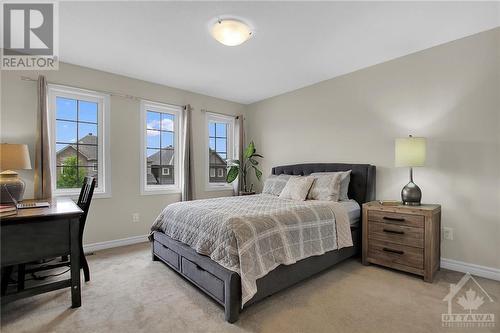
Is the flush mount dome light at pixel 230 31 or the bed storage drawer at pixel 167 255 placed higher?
the flush mount dome light at pixel 230 31

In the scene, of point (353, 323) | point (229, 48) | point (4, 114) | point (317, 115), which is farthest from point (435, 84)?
point (4, 114)

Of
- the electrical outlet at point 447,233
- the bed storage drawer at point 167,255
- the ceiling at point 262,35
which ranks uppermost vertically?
the ceiling at point 262,35

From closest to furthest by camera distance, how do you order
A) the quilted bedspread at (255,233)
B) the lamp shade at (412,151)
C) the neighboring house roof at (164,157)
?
the quilted bedspread at (255,233)
the lamp shade at (412,151)
the neighboring house roof at (164,157)

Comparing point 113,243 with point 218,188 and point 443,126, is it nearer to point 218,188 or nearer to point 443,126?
point 218,188

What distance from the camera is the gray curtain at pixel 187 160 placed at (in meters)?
4.18

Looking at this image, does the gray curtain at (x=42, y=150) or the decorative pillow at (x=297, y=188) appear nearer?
the gray curtain at (x=42, y=150)

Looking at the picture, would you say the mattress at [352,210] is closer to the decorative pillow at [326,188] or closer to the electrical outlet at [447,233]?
the decorative pillow at [326,188]

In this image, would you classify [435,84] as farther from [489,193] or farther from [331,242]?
[331,242]

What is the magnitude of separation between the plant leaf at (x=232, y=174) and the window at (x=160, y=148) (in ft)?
3.16

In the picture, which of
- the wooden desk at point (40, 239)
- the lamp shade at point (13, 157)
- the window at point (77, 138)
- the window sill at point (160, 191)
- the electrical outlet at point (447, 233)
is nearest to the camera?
the wooden desk at point (40, 239)

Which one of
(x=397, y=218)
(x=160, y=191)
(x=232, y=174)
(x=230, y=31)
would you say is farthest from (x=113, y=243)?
(x=397, y=218)

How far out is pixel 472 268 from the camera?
2.55 metres

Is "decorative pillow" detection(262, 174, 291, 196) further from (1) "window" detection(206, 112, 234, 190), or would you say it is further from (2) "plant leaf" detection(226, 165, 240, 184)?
(1) "window" detection(206, 112, 234, 190)

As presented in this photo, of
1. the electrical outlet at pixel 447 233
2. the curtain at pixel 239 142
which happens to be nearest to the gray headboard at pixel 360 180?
the electrical outlet at pixel 447 233
